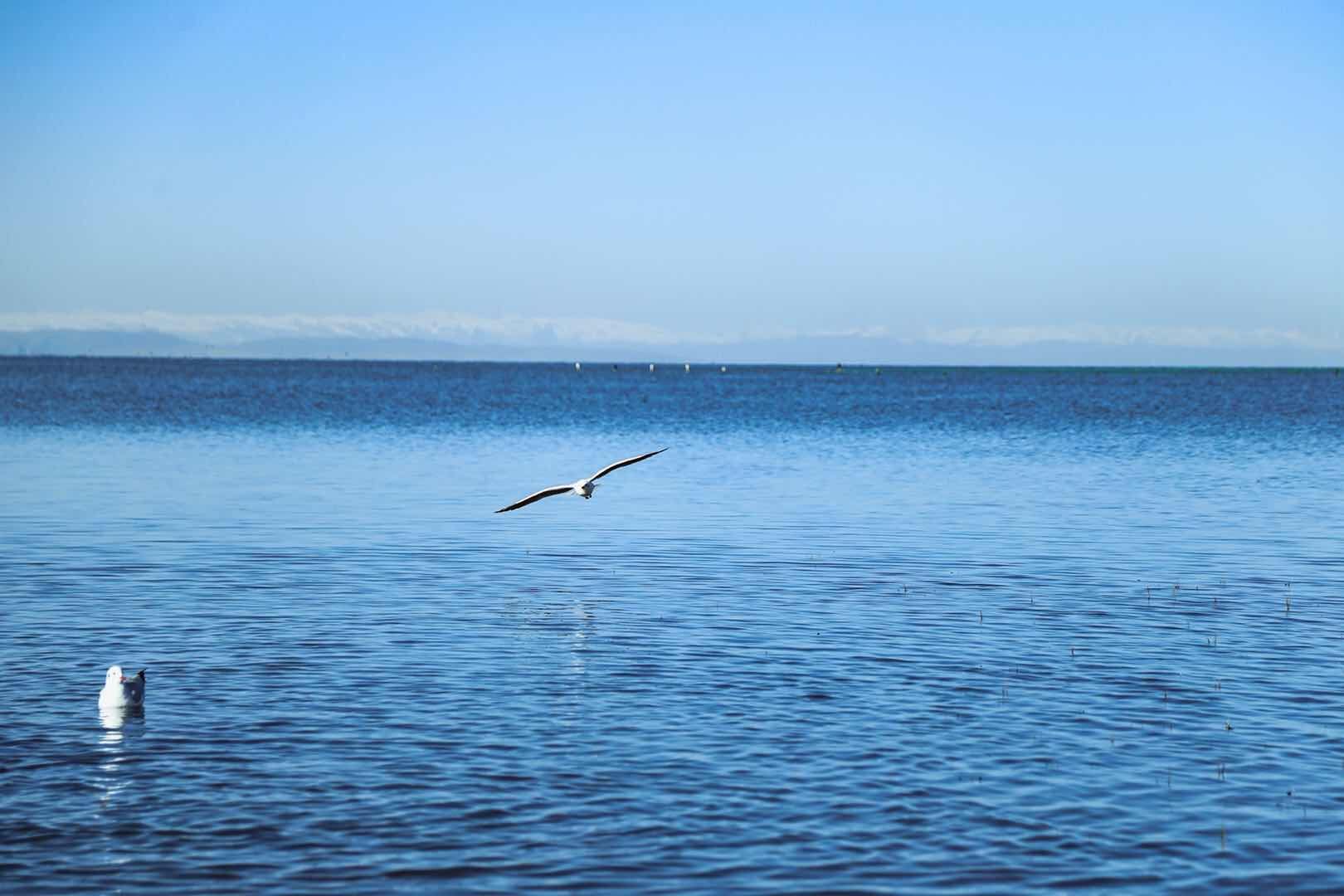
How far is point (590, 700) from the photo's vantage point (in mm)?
17344

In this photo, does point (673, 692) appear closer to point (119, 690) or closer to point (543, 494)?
point (543, 494)

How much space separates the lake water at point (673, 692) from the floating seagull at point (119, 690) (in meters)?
0.36

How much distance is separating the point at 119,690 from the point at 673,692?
19.7 feet

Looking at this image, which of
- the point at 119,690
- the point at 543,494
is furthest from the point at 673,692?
the point at 119,690

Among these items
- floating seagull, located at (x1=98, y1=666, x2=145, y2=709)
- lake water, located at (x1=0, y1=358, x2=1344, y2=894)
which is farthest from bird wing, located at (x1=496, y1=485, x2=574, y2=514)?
floating seagull, located at (x1=98, y1=666, x2=145, y2=709)

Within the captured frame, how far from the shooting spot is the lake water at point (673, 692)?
12305 mm

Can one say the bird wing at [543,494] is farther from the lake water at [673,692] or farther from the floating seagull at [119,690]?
the floating seagull at [119,690]

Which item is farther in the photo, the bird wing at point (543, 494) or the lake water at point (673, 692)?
the bird wing at point (543, 494)

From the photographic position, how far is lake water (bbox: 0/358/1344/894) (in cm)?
1230

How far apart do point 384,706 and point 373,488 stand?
90.6 ft

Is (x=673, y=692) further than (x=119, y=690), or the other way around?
(x=673, y=692)

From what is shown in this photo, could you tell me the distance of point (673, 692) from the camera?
57.9ft

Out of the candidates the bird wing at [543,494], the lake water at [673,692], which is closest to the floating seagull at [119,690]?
the lake water at [673,692]

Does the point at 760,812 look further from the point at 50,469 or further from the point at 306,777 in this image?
the point at 50,469
